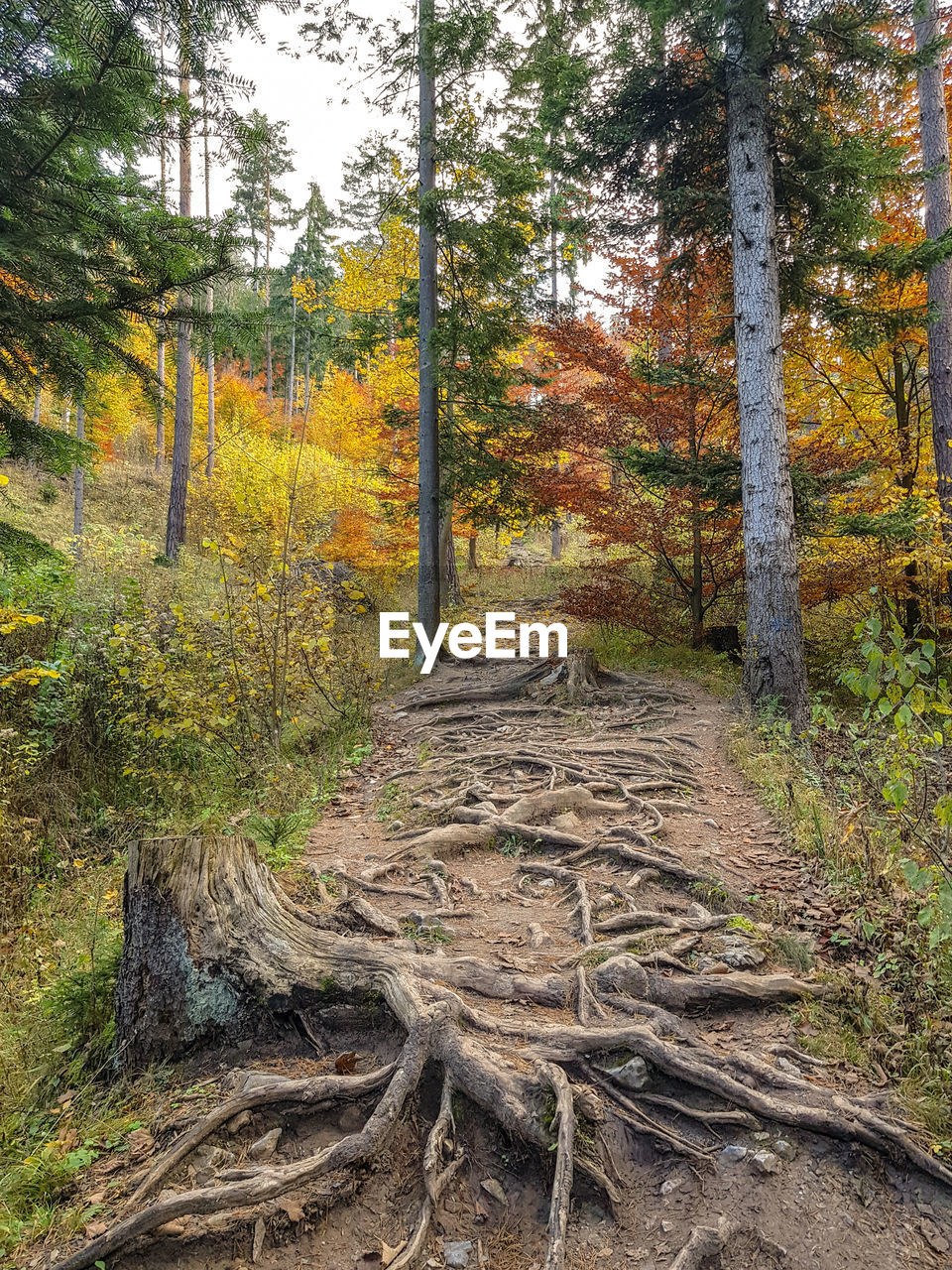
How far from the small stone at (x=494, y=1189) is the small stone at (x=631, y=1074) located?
1.84 feet

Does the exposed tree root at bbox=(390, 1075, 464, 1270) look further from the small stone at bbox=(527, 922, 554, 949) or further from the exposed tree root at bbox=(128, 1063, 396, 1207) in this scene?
the small stone at bbox=(527, 922, 554, 949)

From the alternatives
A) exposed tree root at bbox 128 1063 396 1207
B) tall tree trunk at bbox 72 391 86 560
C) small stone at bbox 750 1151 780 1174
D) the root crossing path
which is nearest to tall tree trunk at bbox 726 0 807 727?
the root crossing path

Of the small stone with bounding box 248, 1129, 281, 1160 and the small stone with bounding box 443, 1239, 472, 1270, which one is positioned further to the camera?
the small stone with bounding box 248, 1129, 281, 1160

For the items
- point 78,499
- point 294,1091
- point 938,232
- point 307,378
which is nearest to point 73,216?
point 294,1091

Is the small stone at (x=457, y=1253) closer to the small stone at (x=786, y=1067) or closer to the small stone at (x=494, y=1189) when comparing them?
the small stone at (x=494, y=1189)

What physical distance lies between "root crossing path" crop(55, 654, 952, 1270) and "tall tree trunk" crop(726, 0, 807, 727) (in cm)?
292

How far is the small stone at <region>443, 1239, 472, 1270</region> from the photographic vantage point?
2.03 meters

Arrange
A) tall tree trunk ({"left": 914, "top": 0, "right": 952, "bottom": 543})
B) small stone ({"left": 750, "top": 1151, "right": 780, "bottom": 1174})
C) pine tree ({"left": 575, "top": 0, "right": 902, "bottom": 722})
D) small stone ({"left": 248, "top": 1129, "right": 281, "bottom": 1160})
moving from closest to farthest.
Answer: small stone ({"left": 750, "top": 1151, "right": 780, "bottom": 1174})
small stone ({"left": 248, "top": 1129, "right": 281, "bottom": 1160})
pine tree ({"left": 575, "top": 0, "right": 902, "bottom": 722})
tall tree trunk ({"left": 914, "top": 0, "right": 952, "bottom": 543})

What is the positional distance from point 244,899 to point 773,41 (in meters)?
9.04

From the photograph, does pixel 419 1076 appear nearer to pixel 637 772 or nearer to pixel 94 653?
pixel 637 772

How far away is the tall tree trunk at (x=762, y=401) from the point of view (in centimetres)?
A: 713

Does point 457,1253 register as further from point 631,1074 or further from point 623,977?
point 623,977

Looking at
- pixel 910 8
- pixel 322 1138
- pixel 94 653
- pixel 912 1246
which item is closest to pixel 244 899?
pixel 322 1138

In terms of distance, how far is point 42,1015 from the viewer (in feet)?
11.3
